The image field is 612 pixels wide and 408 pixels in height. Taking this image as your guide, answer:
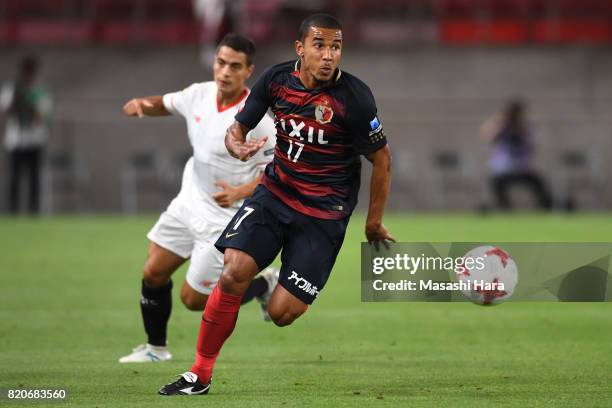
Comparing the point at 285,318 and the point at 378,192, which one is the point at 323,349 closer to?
the point at 285,318

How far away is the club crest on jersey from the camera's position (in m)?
7.40

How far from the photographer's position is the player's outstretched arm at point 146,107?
28.7ft

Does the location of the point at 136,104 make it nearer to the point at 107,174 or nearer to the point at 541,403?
the point at 541,403

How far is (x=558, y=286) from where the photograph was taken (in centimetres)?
748

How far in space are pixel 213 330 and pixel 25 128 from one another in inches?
637

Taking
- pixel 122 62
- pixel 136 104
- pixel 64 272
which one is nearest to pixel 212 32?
pixel 122 62

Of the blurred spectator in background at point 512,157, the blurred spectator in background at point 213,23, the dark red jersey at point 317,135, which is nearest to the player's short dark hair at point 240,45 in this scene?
the dark red jersey at point 317,135

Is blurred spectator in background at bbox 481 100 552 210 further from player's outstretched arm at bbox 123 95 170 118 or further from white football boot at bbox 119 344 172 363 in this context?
white football boot at bbox 119 344 172 363

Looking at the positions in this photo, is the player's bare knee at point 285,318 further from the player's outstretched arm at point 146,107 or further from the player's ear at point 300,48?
the player's outstretched arm at point 146,107

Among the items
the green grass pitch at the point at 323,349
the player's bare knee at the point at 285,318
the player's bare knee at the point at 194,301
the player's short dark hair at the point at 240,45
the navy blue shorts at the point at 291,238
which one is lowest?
the green grass pitch at the point at 323,349

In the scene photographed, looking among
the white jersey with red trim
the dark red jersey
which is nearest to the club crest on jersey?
the dark red jersey

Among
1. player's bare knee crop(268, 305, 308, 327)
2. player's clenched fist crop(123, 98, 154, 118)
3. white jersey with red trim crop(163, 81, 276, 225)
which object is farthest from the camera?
white jersey with red trim crop(163, 81, 276, 225)

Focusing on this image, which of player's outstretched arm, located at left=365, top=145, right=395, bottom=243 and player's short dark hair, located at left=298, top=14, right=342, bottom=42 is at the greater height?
player's short dark hair, located at left=298, top=14, right=342, bottom=42

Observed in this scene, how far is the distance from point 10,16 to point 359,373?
64.3ft
